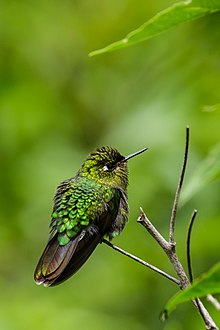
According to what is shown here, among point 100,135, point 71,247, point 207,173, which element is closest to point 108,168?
point 71,247

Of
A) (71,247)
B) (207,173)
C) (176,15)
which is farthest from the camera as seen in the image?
(71,247)

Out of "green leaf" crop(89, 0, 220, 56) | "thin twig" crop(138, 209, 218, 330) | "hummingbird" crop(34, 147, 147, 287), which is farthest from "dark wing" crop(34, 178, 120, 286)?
"green leaf" crop(89, 0, 220, 56)

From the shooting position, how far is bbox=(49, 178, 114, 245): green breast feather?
377 centimetres

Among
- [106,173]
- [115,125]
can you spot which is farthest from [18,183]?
[106,173]

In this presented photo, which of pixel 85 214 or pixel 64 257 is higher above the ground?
pixel 85 214

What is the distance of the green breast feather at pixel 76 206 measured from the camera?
3768mm

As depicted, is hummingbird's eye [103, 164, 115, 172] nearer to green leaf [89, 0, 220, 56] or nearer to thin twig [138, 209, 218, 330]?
thin twig [138, 209, 218, 330]

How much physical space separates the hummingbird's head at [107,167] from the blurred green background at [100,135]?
557 mm

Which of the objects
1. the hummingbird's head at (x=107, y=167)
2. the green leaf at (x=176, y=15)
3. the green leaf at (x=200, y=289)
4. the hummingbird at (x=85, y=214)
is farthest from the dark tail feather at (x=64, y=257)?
the green leaf at (x=200, y=289)

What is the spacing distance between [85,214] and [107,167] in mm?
534

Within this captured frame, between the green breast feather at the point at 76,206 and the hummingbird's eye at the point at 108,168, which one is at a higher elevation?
the hummingbird's eye at the point at 108,168

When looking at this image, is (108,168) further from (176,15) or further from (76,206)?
(176,15)

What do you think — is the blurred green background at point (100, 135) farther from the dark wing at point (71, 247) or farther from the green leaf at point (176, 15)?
the green leaf at point (176, 15)

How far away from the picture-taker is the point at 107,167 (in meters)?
4.34
